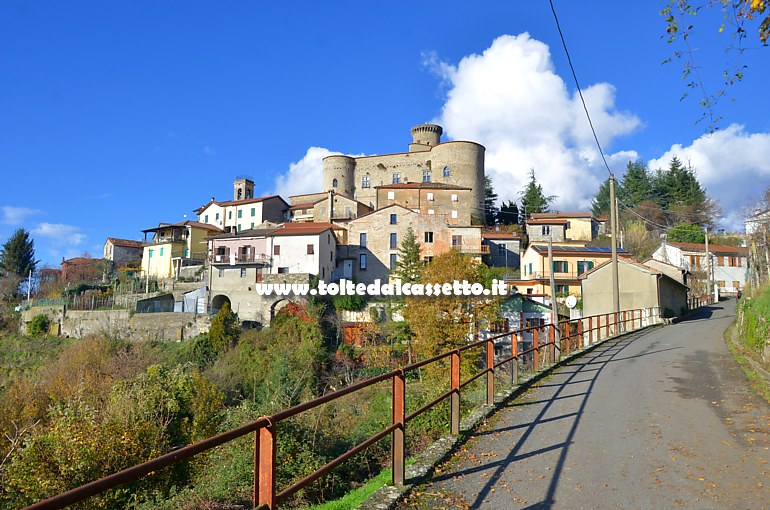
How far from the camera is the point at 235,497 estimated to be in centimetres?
1176

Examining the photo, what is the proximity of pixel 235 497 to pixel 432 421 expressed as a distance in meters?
5.00

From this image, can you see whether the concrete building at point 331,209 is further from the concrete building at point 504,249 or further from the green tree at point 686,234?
the green tree at point 686,234

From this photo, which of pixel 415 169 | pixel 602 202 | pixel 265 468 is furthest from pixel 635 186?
pixel 265 468

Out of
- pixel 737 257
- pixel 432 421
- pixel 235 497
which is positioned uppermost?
pixel 737 257

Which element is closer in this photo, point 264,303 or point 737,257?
point 264,303

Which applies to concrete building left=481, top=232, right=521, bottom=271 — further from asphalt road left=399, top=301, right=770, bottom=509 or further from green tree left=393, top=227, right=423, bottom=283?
asphalt road left=399, top=301, right=770, bottom=509

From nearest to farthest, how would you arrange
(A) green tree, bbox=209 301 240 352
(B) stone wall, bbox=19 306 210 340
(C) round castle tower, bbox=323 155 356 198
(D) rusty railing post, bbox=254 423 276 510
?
(D) rusty railing post, bbox=254 423 276 510, (A) green tree, bbox=209 301 240 352, (B) stone wall, bbox=19 306 210 340, (C) round castle tower, bbox=323 155 356 198

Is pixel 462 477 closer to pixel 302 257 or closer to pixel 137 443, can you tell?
pixel 137 443

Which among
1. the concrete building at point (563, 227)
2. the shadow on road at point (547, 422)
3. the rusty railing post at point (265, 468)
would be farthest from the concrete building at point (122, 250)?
the rusty railing post at point (265, 468)

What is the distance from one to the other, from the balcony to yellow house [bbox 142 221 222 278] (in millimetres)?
14788

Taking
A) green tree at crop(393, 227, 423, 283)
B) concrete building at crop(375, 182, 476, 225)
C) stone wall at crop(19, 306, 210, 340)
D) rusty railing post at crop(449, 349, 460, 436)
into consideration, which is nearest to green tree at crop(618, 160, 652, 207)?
concrete building at crop(375, 182, 476, 225)

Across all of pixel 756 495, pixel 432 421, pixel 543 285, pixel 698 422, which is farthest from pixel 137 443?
pixel 543 285

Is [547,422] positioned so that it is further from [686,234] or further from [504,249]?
[686,234]

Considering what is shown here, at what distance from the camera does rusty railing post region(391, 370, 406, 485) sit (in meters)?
5.50
